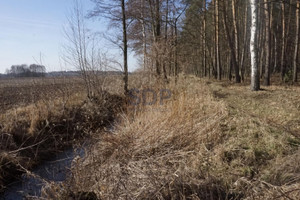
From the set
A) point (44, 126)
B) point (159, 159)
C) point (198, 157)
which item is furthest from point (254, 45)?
point (44, 126)

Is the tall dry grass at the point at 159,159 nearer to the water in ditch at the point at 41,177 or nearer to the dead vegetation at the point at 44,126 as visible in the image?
the water in ditch at the point at 41,177

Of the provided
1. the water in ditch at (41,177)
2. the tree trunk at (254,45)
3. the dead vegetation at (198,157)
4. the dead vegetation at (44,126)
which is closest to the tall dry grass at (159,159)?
the dead vegetation at (198,157)

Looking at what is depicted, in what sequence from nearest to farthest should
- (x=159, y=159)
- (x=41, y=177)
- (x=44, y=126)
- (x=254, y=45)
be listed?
(x=159, y=159) → (x=41, y=177) → (x=44, y=126) → (x=254, y=45)

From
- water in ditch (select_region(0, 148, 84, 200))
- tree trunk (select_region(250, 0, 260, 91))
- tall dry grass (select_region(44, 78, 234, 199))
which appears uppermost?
tree trunk (select_region(250, 0, 260, 91))

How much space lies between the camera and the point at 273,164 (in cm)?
237

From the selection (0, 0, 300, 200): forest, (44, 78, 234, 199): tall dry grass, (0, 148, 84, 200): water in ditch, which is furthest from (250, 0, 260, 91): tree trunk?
(0, 148, 84, 200): water in ditch

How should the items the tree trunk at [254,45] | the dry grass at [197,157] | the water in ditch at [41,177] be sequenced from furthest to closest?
the tree trunk at [254,45]
the water in ditch at [41,177]
the dry grass at [197,157]

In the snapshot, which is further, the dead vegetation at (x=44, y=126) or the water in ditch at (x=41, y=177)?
the dead vegetation at (x=44, y=126)

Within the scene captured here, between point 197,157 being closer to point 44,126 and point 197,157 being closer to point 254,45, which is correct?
point 44,126

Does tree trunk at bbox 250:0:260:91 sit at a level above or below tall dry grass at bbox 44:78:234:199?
above

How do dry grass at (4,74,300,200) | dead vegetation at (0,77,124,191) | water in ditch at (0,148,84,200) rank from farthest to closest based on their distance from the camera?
dead vegetation at (0,77,124,191), water in ditch at (0,148,84,200), dry grass at (4,74,300,200)

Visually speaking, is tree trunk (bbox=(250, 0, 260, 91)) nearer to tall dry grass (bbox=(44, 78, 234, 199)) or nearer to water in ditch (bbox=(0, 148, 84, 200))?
tall dry grass (bbox=(44, 78, 234, 199))

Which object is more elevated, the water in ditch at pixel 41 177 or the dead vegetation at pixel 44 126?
the dead vegetation at pixel 44 126

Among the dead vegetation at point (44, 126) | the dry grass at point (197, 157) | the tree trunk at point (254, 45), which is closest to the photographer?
the dry grass at point (197, 157)
